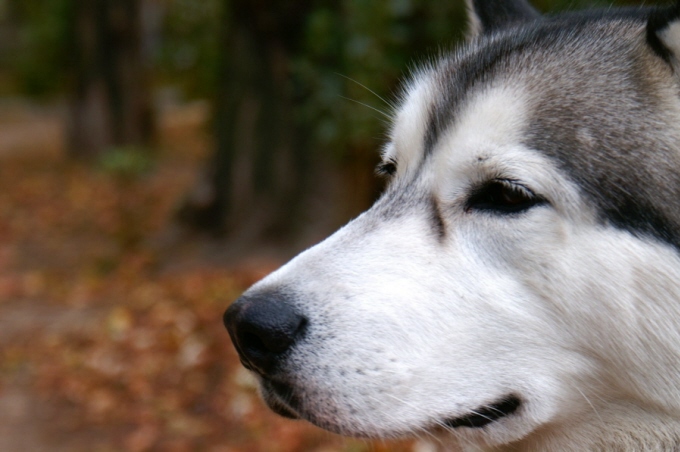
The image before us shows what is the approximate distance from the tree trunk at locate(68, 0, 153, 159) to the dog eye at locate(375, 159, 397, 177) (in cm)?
1392

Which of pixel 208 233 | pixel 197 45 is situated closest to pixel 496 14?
pixel 208 233

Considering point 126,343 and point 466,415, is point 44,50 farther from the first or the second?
point 466,415

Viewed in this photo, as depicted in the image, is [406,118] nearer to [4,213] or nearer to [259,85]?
[259,85]

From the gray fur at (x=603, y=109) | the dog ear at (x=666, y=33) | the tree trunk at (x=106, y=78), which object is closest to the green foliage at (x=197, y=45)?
the tree trunk at (x=106, y=78)

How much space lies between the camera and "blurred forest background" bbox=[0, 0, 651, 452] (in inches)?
201

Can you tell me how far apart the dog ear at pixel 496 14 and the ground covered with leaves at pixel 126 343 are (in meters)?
1.87

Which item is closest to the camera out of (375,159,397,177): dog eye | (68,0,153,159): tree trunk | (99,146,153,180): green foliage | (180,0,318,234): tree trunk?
(375,159,397,177): dog eye

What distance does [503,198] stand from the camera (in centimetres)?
217

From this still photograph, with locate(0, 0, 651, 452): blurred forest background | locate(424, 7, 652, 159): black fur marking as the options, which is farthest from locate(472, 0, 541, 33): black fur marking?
locate(424, 7, 652, 159): black fur marking

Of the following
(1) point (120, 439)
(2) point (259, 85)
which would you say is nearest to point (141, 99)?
(2) point (259, 85)

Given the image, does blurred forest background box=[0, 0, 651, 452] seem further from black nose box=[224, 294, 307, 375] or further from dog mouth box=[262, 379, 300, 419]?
black nose box=[224, 294, 307, 375]

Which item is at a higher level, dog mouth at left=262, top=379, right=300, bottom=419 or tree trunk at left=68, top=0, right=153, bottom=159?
dog mouth at left=262, top=379, right=300, bottom=419

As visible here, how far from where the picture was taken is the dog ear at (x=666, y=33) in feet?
6.98

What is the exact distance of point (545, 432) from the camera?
2.28 meters
